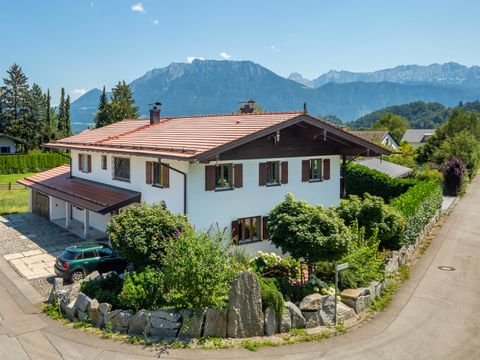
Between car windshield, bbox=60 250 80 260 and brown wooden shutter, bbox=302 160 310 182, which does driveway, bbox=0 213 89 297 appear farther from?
brown wooden shutter, bbox=302 160 310 182

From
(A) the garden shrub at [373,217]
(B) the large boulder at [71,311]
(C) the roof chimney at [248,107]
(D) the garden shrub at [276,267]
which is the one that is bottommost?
(B) the large boulder at [71,311]

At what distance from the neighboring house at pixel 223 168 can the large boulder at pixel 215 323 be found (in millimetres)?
6638

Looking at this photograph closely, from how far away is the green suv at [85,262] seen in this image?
17.6m

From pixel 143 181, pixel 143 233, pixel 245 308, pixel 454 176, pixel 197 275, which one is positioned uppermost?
pixel 143 181

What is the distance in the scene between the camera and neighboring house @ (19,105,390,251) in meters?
19.2

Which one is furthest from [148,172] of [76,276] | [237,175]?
[76,276]

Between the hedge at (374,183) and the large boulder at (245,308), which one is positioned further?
the hedge at (374,183)

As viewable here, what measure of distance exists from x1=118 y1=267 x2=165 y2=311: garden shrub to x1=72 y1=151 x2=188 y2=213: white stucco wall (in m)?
5.73

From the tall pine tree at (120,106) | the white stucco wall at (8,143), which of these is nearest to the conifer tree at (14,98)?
the white stucco wall at (8,143)

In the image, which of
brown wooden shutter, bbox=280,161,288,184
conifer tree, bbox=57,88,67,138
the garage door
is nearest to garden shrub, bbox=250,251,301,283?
brown wooden shutter, bbox=280,161,288,184

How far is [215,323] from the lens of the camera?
12.8 meters

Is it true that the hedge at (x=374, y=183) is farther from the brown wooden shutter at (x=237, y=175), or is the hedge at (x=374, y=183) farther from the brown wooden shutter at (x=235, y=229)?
the brown wooden shutter at (x=235, y=229)

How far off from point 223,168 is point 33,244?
11.7 m

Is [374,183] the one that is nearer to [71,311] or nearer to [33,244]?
[33,244]
